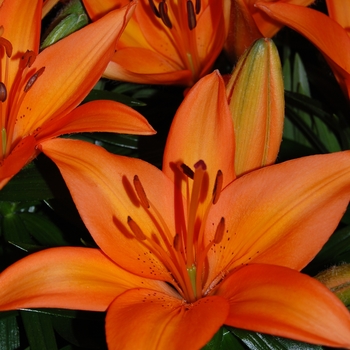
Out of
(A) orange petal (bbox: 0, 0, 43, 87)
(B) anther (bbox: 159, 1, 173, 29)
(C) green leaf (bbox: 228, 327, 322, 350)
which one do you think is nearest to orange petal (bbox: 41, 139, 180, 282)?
(C) green leaf (bbox: 228, 327, 322, 350)

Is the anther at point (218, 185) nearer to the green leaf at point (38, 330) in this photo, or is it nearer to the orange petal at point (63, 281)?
the orange petal at point (63, 281)

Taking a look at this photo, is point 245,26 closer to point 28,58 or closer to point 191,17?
point 191,17

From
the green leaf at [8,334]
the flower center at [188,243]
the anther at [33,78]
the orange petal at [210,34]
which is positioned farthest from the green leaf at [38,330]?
the orange petal at [210,34]

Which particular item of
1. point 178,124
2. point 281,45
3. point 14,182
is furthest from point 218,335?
point 281,45

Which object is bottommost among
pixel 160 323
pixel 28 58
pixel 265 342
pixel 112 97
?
pixel 265 342

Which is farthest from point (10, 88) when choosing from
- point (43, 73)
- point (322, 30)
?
point (322, 30)

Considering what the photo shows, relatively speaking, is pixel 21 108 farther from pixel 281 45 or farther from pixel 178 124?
pixel 281 45

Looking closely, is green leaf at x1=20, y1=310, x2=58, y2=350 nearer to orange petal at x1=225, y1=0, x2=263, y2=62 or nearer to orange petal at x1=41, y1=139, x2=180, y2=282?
orange petal at x1=41, y1=139, x2=180, y2=282
